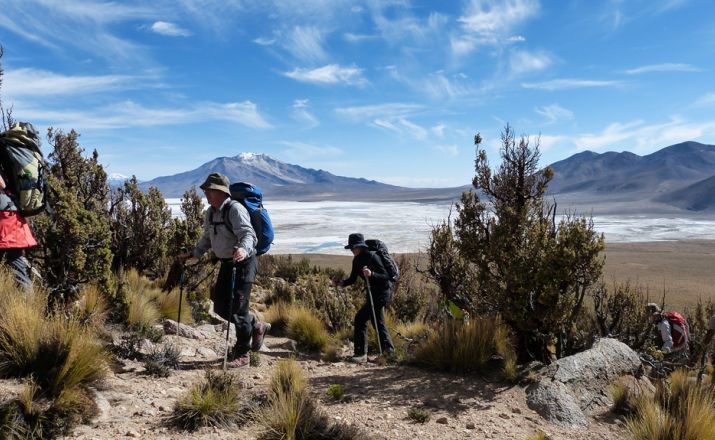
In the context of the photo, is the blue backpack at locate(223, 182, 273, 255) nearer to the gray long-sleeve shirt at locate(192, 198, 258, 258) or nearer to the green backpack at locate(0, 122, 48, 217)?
the gray long-sleeve shirt at locate(192, 198, 258, 258)

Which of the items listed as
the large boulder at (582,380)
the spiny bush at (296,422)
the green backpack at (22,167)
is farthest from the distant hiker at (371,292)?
the green backpack at (22,167)

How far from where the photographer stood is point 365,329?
6570mm

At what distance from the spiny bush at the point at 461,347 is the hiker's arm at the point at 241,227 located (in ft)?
7.92

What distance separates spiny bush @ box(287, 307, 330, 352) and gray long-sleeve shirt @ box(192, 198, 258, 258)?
2534 millimetres

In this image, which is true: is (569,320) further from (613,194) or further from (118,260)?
(613,194)

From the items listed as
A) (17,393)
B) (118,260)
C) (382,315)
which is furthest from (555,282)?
(118,260)

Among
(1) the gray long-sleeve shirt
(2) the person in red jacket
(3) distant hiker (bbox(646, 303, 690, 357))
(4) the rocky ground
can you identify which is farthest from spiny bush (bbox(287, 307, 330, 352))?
(3) distant hiker (bbox(646, 303, 690, 357))

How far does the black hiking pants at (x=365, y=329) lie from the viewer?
21.4 feet

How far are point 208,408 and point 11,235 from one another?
Result: 7.02ft

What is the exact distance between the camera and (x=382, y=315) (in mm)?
6680

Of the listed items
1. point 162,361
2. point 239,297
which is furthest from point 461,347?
point 162,361

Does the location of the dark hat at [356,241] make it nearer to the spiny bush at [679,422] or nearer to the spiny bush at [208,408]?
the spiny bush at [208,408]

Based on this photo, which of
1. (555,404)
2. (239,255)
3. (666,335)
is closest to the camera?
(239,255)

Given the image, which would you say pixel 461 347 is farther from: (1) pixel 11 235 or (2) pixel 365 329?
(1) pixel 11 235
